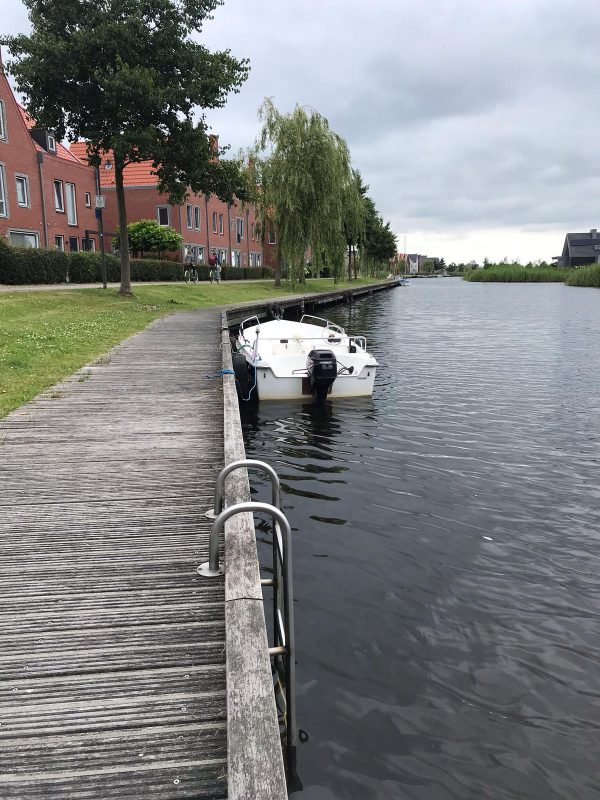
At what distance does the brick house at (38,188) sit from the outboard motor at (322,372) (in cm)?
2389

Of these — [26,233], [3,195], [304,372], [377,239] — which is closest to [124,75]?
[304,372]

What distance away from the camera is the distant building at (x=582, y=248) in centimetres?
11888

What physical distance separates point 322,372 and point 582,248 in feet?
410

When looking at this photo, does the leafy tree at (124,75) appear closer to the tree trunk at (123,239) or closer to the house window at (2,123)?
the tree trunk at (123,239)

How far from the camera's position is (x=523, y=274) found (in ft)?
317

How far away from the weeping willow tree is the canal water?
965 inches

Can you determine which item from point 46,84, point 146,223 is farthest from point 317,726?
point 146,223

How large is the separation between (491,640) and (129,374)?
7803 millimetres

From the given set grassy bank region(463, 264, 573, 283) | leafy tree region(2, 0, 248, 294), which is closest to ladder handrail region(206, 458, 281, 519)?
leafy tree region(2, 0, 248, 294)

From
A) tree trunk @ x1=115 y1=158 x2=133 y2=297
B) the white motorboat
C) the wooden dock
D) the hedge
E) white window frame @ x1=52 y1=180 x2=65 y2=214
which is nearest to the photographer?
the wooden dock

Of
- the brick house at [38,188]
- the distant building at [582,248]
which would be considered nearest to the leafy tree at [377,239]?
the brick house at [38,188]

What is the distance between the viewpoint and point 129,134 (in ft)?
67.7

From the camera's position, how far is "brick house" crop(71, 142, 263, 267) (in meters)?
47.6

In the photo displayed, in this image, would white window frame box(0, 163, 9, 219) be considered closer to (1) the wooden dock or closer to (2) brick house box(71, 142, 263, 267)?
(2) brick house box(71, 142, 263, 267)
